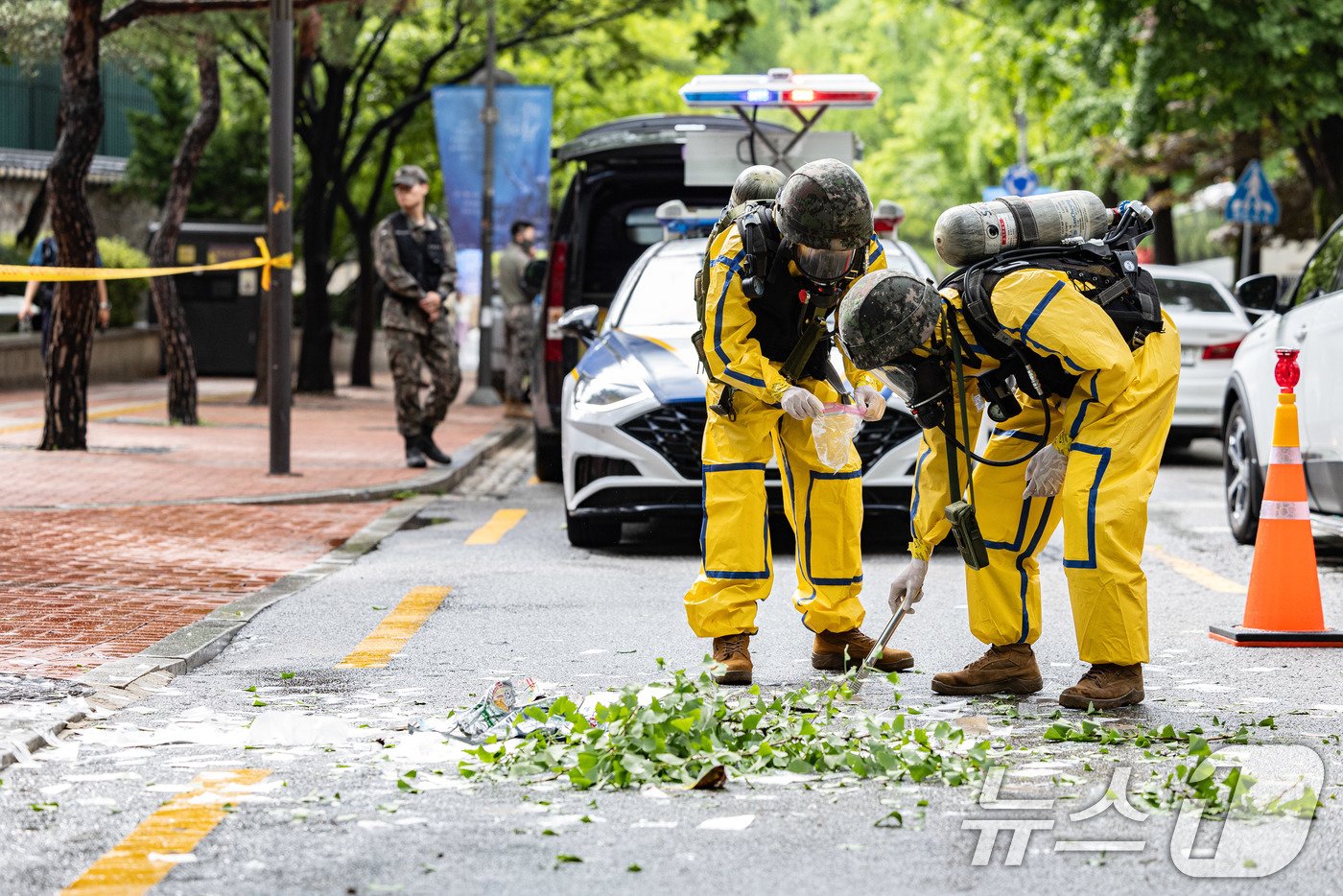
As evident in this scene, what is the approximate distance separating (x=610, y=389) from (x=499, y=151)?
48.5 feet

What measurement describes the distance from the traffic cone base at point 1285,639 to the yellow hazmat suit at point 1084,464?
142cm

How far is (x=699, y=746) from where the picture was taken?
4719 millimetres

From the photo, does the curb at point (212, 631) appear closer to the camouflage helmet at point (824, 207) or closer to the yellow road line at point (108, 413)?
the camouflage helmet at point (824, 207)

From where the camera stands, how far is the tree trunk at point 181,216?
57.6 feet

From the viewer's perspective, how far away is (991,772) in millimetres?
4660

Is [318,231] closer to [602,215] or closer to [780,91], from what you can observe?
[602,215]

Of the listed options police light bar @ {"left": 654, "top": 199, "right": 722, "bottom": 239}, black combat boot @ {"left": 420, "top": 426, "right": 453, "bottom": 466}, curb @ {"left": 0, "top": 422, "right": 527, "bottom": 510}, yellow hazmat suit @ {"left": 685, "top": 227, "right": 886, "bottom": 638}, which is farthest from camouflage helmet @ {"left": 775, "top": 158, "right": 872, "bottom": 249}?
black combat boot @ {"left": 420, "top": 426, "right": 453, "bottom": 466}

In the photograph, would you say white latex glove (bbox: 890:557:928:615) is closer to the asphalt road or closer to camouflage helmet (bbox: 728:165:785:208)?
the asphalt road

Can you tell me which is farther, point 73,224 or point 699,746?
point 73,224

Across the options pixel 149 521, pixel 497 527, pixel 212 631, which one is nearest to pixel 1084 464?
pixel 212 631

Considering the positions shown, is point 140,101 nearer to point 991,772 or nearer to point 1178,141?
point 1178,141

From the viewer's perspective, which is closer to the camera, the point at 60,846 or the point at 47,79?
the point at 60,846

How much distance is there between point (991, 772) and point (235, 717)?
83.5 inches

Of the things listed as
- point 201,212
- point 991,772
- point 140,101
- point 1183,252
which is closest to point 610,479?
point 991,772
